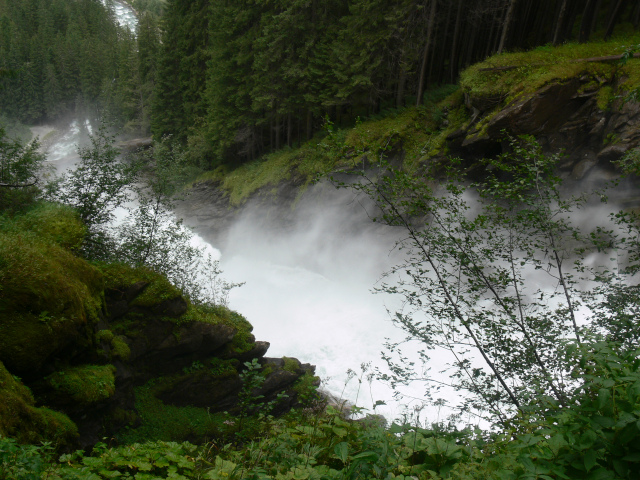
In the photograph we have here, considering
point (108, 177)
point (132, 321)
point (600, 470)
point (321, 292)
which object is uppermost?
point (321, 292)

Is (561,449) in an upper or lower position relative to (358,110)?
lower

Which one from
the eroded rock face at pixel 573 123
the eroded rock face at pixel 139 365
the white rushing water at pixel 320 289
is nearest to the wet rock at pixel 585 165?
the eroded rock face at pixel 573 123

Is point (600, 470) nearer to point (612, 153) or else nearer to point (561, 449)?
point (561, 449)

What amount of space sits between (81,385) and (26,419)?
53.7 inches

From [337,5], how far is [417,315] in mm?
18900

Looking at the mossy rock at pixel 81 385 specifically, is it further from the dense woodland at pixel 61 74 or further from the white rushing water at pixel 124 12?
the white rushing water at pixel 124 12

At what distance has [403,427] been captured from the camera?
249cm

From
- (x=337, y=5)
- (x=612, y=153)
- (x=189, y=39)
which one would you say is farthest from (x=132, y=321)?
(x=189, y=39)

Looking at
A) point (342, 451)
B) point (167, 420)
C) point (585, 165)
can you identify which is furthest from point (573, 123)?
point (167, 420)

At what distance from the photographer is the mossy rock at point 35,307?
5172 mm

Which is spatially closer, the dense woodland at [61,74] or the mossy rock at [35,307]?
the mossy rock at [35,307]

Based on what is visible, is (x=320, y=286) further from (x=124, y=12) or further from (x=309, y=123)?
(x=124, y=12)

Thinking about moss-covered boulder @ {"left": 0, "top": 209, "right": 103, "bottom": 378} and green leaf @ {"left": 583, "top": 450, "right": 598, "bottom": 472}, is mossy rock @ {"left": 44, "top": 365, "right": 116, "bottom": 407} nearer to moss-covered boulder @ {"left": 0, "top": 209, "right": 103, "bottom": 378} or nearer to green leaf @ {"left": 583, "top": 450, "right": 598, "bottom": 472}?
moss-covered boulder @ {"left": 0, "top": 209, "right": 103, "bottom": 378}

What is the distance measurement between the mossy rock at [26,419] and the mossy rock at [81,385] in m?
0.46
